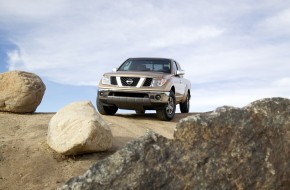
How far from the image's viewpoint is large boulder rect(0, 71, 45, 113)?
12789mm

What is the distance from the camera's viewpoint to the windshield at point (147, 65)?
1333 cm

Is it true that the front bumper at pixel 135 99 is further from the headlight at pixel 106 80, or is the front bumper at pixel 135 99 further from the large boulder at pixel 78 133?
the large boulder at pixel 78 133

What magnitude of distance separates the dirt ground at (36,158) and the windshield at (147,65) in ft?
9.17

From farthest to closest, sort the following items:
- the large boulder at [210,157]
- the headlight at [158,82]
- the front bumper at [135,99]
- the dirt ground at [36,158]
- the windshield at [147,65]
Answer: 1. the windshield at [147,65]
2. the headlight at [158,82]
3. the front bumper at [135,99]
4. the dirt ground at [36,158]
5. the large boulder at [210,157]

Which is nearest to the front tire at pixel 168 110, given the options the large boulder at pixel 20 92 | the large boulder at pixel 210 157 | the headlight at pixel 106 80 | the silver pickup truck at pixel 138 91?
the silver pickup truck at pixel 138 91

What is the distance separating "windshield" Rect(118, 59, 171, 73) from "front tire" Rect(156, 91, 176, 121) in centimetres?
115

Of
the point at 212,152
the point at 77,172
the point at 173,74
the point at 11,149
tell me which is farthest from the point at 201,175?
the point at 173,74

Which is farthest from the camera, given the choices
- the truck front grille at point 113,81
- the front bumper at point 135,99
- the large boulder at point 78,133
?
the truck front grille at point 113,81

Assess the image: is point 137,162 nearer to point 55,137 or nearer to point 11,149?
point 55,137

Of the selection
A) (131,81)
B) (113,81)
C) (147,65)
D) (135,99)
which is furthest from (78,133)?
(147,65)

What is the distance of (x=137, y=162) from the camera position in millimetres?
3385

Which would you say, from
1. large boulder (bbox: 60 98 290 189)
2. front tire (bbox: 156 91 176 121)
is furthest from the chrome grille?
large boulder (bbox: 60 98 290 189)

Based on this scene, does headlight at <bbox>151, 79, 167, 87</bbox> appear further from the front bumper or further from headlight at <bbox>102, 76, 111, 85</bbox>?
headlight at <bbox>102, 76, 111, 85</bbox>

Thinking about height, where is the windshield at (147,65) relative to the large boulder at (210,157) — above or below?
above
